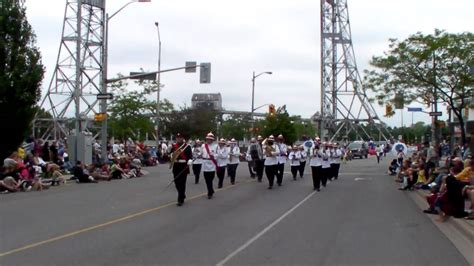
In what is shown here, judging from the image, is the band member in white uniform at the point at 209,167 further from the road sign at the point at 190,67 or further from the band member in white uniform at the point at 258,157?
the road sign at the point at 190,67

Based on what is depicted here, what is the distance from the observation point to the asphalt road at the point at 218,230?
365 inches

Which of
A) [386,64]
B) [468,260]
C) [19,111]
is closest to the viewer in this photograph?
[468,260]

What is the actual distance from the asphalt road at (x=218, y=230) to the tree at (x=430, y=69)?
10.1 m

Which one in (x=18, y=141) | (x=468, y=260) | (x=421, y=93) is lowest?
(x=468, y=260)

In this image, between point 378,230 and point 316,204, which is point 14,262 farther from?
point 316,204

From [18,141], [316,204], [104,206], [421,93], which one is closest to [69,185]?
[18,141]

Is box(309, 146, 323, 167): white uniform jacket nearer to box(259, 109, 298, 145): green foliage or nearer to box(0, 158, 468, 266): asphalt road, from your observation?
box(0, 158, 468, 266): asphalt road

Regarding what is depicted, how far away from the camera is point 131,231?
1168cm

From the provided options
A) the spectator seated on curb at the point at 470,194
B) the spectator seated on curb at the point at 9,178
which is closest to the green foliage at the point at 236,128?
the spectator seated on curb at the point at 9,178

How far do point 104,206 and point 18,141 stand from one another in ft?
39.4

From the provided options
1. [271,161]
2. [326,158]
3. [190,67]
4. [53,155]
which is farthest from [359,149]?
[271,161]

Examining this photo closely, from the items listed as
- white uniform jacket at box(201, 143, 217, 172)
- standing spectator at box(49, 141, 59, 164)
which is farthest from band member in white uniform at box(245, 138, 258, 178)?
standing spectator at box(49, 141, 59, 164)

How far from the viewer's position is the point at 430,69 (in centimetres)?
2847

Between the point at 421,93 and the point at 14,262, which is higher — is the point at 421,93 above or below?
above
